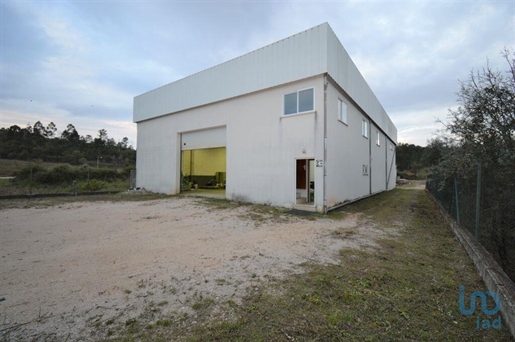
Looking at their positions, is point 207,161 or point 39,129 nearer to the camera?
point 207,161

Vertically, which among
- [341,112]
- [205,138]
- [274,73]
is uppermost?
[274,73]

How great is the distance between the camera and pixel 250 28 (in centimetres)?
1199

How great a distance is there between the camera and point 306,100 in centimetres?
960

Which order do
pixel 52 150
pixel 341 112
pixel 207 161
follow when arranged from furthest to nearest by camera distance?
pixel 52 150 → pixel 207 161 → pixel 341 112

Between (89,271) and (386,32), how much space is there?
1424cm

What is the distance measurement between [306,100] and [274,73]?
211cm

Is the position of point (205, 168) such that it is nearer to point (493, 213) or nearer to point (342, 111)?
point (342, 111)

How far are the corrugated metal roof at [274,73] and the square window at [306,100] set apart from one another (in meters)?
0.65

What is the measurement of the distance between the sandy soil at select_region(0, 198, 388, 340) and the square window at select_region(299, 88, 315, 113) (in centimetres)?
483

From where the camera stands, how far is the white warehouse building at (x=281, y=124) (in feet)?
30.4

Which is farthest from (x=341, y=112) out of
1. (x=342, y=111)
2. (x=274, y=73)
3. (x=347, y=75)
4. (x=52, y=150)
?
(x=52, y=150)

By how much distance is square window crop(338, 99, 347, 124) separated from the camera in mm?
10761

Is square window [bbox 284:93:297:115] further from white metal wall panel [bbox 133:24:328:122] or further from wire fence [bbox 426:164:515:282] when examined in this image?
wire fence [bbox 426:164:515:282]

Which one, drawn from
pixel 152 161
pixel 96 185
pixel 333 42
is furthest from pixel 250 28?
pixel 96 185
